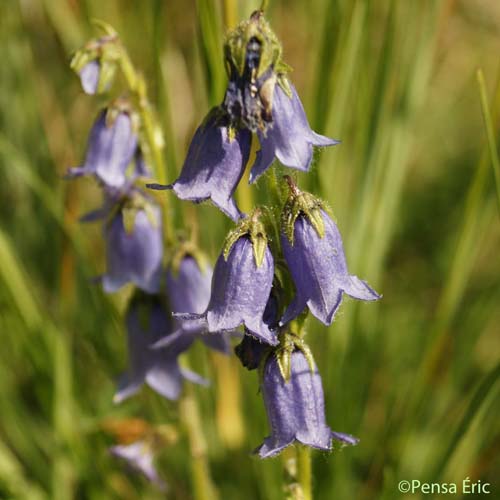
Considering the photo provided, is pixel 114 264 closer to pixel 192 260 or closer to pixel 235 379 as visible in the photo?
pixel 192 260

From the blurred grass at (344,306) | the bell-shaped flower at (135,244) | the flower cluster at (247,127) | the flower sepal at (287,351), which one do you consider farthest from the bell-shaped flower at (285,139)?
the bell-shaped flower at (135,244)

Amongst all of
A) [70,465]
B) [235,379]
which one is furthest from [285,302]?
[235,379]

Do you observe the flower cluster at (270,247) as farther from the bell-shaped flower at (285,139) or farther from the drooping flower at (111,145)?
the drooping flower at (111,145)

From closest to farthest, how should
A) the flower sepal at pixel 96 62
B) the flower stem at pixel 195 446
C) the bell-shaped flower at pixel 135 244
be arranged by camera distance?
1. the flower sepal at pixel 96 62
2. the bell-shaped flower at pixel 135 244
3. the flower stem at pixel 195 446

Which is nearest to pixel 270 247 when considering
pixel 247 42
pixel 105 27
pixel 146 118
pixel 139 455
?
pixel 247 42

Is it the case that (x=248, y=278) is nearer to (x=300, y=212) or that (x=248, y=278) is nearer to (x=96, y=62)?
(x=300, y=212)

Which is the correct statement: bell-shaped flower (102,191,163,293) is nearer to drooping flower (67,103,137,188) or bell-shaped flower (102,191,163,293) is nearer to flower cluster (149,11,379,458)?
drooping flower (67,103,137,188)

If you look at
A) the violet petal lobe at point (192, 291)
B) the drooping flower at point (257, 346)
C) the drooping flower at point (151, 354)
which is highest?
the drooping flower at point (257, 346)
